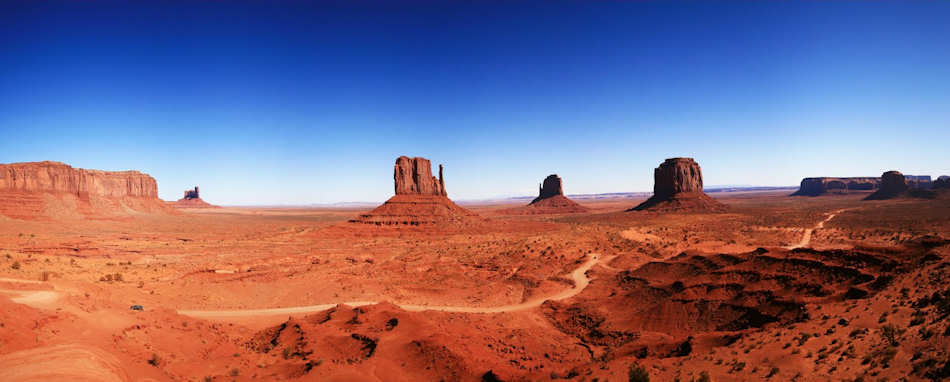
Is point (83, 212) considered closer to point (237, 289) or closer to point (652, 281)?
point (237, 289)

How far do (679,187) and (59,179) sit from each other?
176442 mm

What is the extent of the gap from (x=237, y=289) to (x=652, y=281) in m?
33.5

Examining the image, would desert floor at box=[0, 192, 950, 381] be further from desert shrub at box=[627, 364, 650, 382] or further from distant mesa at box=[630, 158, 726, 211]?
distant mesa at box=[630, 158, 726, 211]

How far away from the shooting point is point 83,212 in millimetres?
100500

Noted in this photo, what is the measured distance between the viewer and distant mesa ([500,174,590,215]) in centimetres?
14288

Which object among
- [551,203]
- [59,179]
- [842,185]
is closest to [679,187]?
[551,203]

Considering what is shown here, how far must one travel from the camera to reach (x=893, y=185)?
131 metres

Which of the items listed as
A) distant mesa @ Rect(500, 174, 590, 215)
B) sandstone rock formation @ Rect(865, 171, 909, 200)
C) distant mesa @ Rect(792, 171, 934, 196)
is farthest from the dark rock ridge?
distant mesa @ Rect(792, 171, 934, 196)

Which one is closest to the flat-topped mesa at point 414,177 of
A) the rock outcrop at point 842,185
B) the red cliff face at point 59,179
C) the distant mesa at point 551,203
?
the distant mesa at point 551,203

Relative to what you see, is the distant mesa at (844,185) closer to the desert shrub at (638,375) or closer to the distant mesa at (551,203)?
the distant mesa at (551,203)

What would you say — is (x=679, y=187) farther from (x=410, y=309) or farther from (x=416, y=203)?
(x=410, y=309)

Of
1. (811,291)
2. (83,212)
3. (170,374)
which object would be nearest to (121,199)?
(83,212)

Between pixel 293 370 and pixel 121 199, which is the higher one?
pixel 121 199

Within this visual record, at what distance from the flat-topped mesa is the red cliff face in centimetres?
9689
